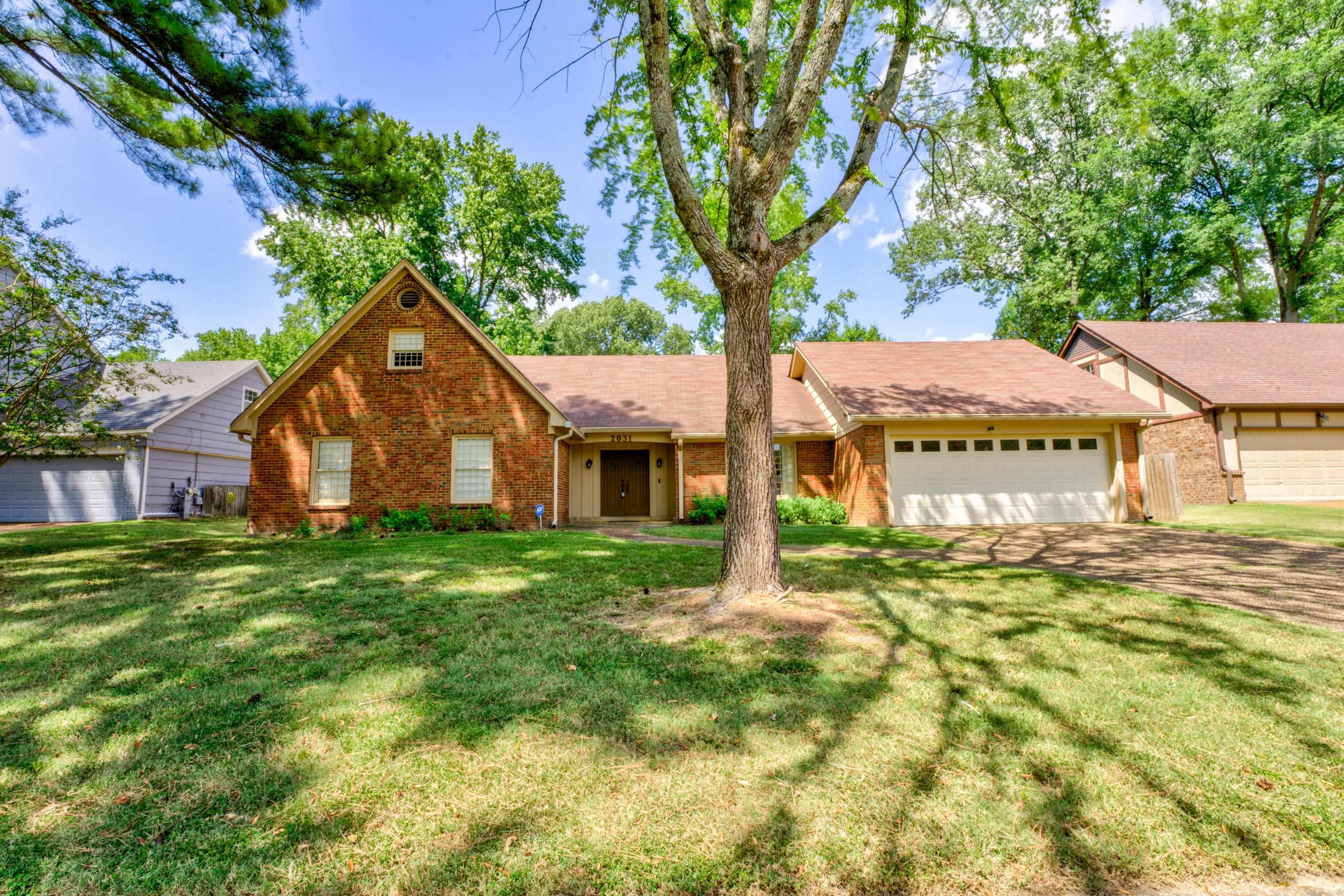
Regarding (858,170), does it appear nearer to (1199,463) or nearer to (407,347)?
(407,347)

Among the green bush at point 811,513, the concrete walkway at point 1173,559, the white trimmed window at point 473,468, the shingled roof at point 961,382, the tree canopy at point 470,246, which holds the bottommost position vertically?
the concrete walkway at point 1173,559

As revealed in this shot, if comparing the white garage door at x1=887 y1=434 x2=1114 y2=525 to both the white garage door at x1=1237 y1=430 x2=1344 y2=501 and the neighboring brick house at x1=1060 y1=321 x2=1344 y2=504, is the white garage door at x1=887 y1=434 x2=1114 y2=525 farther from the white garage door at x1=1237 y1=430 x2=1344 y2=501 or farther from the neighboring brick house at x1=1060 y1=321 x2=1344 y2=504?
the white garage door at x1=1237 y1=430 x2=1344 y2=501

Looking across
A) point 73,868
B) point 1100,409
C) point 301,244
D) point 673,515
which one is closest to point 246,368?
point 301,244

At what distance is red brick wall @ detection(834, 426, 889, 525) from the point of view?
45.4 feet

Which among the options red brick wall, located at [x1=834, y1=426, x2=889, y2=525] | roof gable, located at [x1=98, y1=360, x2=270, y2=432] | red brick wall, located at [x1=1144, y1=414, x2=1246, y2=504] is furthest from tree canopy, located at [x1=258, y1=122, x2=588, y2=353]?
red brick wall, located at [x1=1144, y1=414, x2=1246, y2=504]

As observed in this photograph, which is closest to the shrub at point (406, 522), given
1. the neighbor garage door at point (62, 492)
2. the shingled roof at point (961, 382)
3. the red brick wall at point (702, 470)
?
the red brick wall at point (702, 470)

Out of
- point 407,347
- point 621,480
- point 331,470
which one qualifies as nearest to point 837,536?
point 621,480

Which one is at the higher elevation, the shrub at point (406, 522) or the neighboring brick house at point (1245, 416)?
the neighboring brick house at point (1245, 416)

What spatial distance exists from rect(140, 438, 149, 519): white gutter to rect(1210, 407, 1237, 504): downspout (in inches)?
1292

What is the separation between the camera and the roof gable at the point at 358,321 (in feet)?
42.5

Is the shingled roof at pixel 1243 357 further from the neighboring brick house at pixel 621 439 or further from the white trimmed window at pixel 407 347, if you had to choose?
the white trimmed window at pixel 407 347

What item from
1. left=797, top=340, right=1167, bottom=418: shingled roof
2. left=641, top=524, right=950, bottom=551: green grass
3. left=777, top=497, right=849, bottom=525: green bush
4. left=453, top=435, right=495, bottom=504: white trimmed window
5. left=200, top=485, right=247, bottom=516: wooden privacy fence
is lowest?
left=641, top=524, right=950, bottom=551: green grass

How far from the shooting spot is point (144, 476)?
17.4m

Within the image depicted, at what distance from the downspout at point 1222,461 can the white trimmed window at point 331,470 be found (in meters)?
24.5
